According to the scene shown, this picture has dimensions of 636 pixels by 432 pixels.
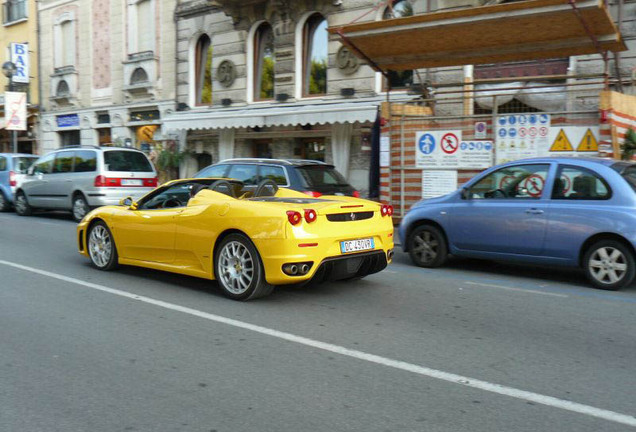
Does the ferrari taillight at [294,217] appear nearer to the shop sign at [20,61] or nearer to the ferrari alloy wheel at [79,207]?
the ferrari alloy wheel at [79,207]

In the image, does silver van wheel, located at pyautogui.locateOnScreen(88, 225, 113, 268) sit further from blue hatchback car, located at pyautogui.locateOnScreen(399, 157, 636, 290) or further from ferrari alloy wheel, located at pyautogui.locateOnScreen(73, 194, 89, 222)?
ferrari alloy wheel, located at pyautogui.locateOnScreen(73, 194, 89, 222)

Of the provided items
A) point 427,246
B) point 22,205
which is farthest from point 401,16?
point 22,205

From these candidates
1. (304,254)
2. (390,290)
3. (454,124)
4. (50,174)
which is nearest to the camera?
(304,254)

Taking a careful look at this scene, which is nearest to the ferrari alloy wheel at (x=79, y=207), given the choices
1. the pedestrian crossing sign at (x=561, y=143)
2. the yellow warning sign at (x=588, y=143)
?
the pedestrian crossing sign at (x=561, y=143)

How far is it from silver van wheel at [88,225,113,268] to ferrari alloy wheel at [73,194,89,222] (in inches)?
269

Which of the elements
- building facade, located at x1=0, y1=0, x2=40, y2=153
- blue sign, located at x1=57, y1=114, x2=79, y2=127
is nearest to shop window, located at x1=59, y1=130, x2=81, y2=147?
blue sign, located at x1=57, y1=114, x2=79, y2=127

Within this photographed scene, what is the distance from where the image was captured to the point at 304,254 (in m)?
Answer: 5.93

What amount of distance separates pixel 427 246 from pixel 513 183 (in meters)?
1.56

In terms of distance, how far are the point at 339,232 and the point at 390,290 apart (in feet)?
4.15

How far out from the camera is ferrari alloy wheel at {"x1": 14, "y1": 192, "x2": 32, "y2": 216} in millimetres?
16203

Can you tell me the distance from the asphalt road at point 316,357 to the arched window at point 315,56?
12.1 m

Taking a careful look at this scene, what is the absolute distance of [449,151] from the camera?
1184 cm

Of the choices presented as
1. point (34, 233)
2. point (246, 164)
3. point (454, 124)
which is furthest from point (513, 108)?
point (34, 233)

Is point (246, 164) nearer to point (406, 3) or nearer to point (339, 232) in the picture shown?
point (339, 232)
